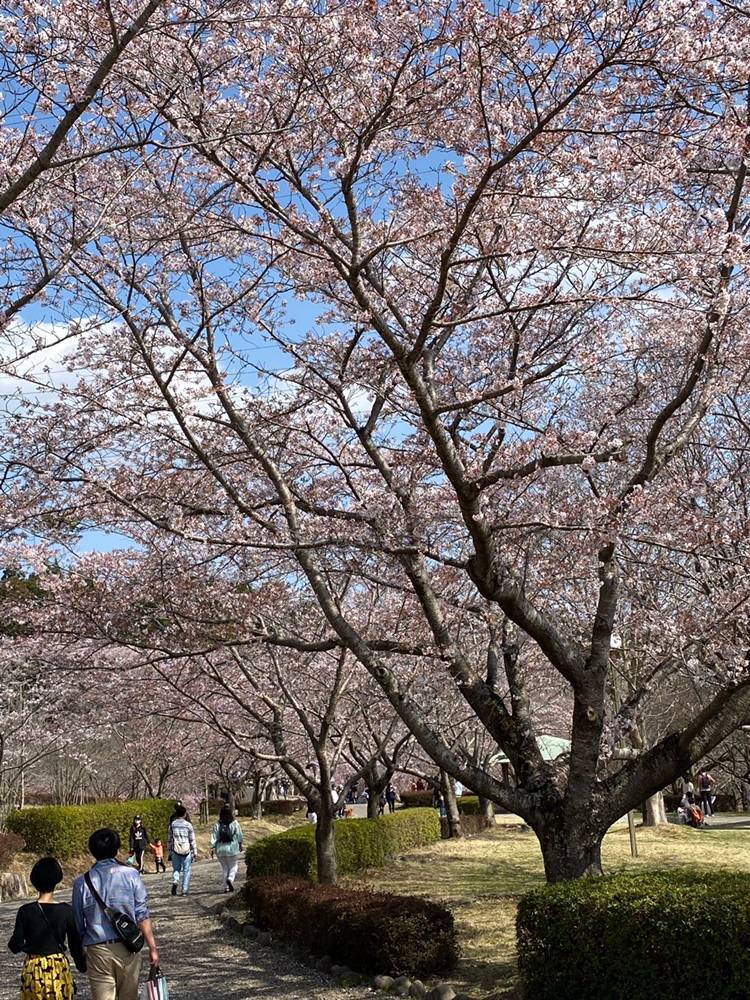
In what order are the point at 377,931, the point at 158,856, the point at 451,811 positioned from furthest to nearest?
the point at 451,811 < the point at 158,856 < the point at 377,931

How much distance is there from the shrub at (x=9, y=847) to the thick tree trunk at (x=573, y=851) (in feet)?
43.8

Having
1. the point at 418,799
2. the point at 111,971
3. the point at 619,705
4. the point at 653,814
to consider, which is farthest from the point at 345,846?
the point at 418,799

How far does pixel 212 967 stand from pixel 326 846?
279cm

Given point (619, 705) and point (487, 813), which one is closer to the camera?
point (619, 705)

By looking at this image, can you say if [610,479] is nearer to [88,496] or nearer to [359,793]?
[88,496]

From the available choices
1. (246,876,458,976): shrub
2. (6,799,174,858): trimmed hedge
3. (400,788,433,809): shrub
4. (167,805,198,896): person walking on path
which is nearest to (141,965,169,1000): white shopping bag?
(246,876,458,976): shrub

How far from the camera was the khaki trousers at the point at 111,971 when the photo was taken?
4.78 meters

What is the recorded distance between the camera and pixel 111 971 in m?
4.80

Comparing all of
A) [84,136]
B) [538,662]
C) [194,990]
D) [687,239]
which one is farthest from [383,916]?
[538,662]

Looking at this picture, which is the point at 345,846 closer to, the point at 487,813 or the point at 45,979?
the point at 45,979

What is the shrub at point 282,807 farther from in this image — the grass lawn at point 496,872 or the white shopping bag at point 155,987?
the white shopping bag at point 155,987

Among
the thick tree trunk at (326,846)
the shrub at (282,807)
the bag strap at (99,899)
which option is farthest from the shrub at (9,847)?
the shrub at (282,807)

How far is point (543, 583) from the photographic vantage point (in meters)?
7.34

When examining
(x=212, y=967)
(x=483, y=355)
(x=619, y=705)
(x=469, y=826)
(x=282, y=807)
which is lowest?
(x=212, y=967)
